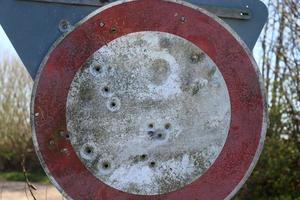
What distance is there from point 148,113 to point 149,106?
2cm

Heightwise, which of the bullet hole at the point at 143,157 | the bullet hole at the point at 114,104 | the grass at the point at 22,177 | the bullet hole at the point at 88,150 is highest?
the grass at the point at 22,177

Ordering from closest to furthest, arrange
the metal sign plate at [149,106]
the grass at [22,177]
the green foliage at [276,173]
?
the metal sign plate at [149,106] < the green foliage at [276,173] < the grass at [22,177]

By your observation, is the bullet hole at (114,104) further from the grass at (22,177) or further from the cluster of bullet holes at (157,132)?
the grass at (22,177)

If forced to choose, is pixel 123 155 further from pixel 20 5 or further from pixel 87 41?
pixel 20 5

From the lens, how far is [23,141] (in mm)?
17734

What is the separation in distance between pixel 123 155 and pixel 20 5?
614mm

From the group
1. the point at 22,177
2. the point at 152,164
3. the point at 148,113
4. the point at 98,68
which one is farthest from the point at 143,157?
the point at 22,177

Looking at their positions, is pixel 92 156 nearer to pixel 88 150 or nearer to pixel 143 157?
pixel 88 150

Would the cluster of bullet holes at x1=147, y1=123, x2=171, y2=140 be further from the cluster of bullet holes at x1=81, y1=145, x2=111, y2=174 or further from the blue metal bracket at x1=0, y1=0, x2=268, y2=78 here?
the blue metal bracket at x1=0, y1=0, x2=268, y2=78

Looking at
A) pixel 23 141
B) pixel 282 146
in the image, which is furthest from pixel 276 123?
pixel 23 141

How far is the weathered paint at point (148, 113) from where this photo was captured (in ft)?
6.23

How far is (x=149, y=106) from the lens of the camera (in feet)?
6.38

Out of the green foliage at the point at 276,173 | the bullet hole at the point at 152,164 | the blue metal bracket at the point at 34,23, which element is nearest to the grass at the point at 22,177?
the green foliage at the point at 276,173

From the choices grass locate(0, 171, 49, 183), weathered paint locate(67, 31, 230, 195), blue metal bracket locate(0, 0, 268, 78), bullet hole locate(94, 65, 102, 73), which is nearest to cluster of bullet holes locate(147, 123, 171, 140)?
weathered paint locate(67, 31, 230, 195)
